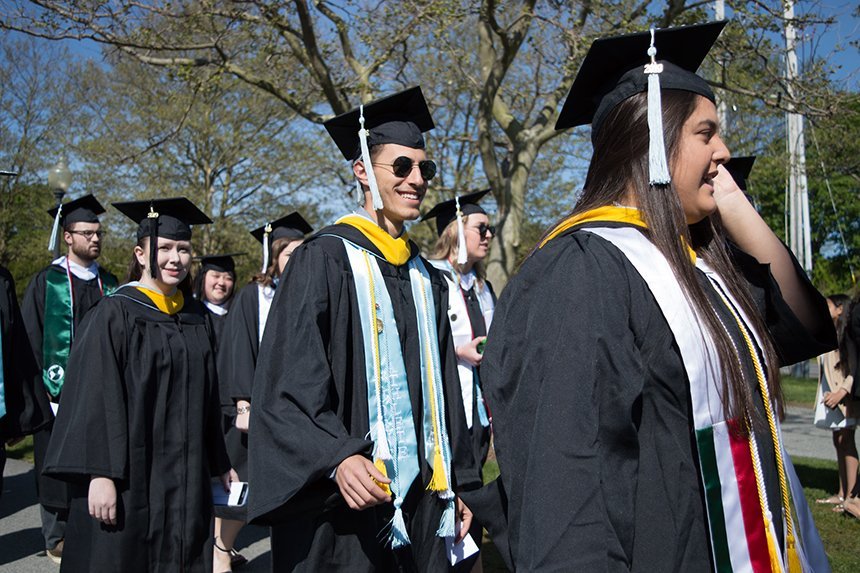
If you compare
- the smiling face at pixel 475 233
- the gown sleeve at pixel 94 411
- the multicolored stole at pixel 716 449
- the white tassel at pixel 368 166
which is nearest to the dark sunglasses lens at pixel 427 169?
the white tassel at pixel 368 166

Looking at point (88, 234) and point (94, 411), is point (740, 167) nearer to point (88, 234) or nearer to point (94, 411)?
point (94, 411)

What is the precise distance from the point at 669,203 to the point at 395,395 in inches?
59.2

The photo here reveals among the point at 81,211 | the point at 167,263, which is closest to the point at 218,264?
the point at 81,211

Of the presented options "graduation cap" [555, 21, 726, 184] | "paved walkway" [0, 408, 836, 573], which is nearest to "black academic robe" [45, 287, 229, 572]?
"paved walkway" [0, 408, 836, 573]

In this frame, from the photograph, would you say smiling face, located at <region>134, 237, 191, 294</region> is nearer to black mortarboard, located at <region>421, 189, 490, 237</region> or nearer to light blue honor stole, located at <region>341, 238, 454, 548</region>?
light blue honor stole, located at <region>341, 238, 454, 548</region>

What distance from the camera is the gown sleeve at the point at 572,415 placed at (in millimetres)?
1445

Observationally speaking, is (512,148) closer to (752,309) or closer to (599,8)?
(599,8)

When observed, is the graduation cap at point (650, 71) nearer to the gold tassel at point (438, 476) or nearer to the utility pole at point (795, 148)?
the gold tassel at point (438, 476)

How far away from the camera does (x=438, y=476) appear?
121 inches

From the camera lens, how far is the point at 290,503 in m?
2.67

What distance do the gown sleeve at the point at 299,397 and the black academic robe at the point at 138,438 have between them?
1.33m

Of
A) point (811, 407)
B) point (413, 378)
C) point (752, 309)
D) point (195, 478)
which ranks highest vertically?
point (752, 309)

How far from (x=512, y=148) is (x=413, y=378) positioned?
7943 millimetres

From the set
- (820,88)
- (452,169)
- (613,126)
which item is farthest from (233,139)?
(613,126)
